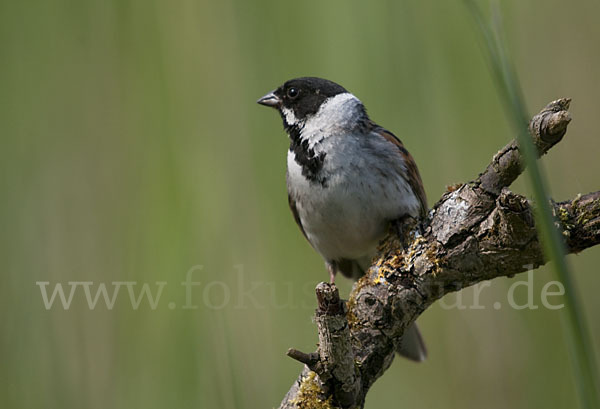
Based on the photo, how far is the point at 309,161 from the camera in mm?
2607

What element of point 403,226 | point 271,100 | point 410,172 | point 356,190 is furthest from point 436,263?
point 271,100

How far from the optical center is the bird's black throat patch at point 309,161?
2572 millimetres

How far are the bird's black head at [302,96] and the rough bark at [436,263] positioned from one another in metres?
1.00

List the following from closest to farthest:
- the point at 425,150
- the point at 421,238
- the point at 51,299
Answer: the point at 421,238, the point at 51,299, the point at 425,150

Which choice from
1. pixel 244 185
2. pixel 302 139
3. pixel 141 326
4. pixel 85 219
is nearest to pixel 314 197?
pixel 302 139

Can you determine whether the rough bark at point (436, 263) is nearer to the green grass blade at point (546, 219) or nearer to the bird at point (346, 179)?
the bird at point (346, 179)

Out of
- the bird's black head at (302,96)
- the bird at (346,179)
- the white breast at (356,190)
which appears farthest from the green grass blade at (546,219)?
the bird's black head at (302,96)

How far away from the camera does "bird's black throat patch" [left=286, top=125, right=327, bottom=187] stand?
2572 millimetres

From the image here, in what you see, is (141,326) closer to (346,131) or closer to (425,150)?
(346,131)

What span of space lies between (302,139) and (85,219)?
1.22 metres

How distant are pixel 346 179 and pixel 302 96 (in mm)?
614

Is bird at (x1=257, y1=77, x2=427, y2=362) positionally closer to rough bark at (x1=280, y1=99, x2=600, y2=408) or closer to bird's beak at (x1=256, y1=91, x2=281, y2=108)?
bird's beak at (x1=256, y1=91, x2=281, y2=108)

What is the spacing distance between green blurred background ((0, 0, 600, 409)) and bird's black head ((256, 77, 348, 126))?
0.28 meters

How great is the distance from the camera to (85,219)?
3.19 metres
